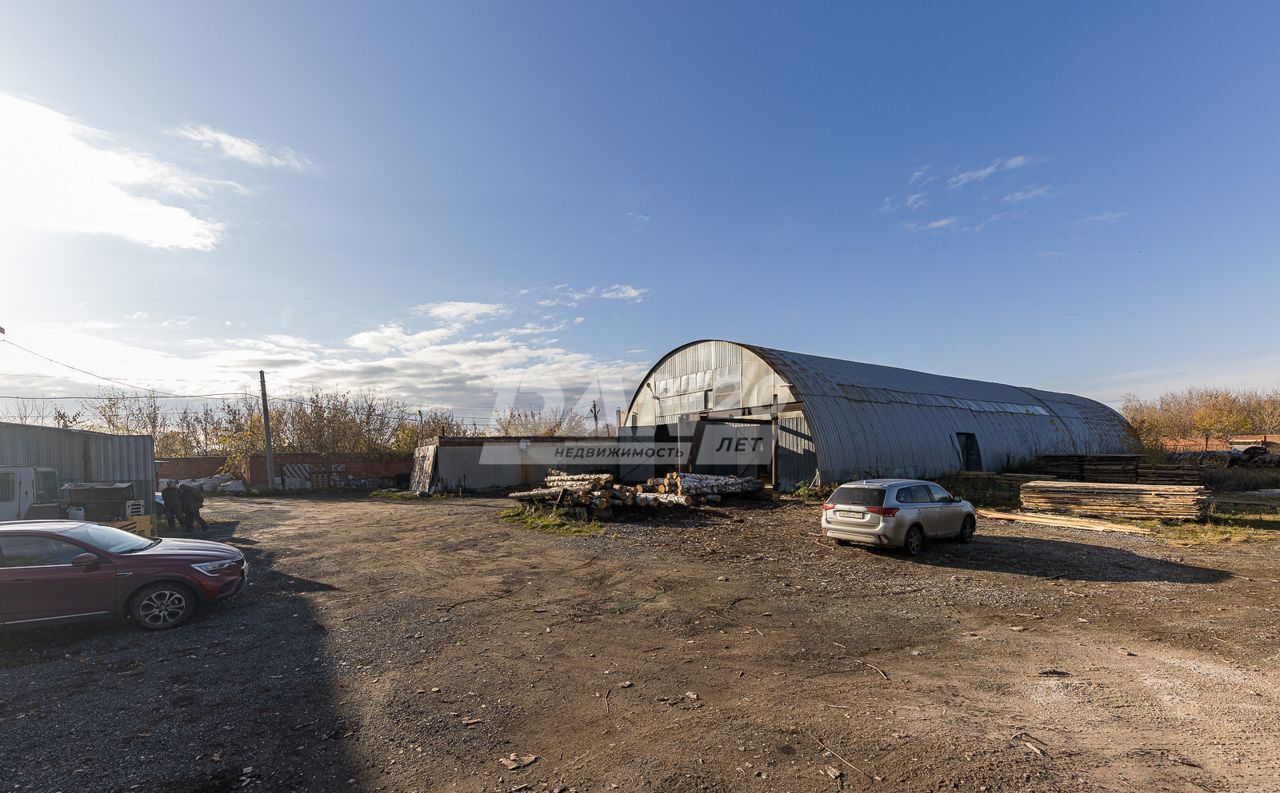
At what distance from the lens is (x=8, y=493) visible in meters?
14.4

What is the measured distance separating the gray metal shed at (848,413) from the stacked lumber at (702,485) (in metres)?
1.87

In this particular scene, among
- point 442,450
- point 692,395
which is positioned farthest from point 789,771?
point 442,450

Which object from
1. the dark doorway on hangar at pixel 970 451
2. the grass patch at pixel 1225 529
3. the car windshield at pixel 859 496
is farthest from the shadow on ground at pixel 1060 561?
the dark doorway on hangar at pixel 970 451

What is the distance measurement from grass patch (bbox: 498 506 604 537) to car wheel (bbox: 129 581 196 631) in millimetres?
8625

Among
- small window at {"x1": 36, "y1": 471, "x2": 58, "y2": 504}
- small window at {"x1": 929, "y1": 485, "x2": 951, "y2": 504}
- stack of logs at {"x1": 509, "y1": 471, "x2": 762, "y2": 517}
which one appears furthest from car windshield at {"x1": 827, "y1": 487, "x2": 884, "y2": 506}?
small window at {"x1": 36, "y1": 471, "x2": 58, "y2": 504}

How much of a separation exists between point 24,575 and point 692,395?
2305 centimetres

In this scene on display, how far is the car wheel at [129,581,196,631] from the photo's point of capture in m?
7.96

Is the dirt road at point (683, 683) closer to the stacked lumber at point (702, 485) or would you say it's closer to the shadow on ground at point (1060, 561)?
the shadow on ground at point (1060, 561)

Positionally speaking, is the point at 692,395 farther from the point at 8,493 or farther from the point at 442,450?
the point at 8,493

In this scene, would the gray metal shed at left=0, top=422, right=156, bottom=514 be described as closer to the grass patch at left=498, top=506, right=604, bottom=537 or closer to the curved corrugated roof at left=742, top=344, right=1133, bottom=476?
the grass patch at left=498, top=506, right=604, bottom=537

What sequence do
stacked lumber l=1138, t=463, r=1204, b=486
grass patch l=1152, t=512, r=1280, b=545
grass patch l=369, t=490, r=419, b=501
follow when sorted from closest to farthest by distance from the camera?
grass patch l=1152, t=512, r=1280, b=545 → stacked lumber l=1138, t=463, r=1204, b=486 → grass patch l=369, t=490, r=419, b=501

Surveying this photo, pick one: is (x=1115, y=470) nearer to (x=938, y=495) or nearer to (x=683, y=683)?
(x=938, y=495)

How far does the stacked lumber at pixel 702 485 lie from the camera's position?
65.8ft

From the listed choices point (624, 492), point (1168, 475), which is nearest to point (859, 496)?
point (624, 492)
